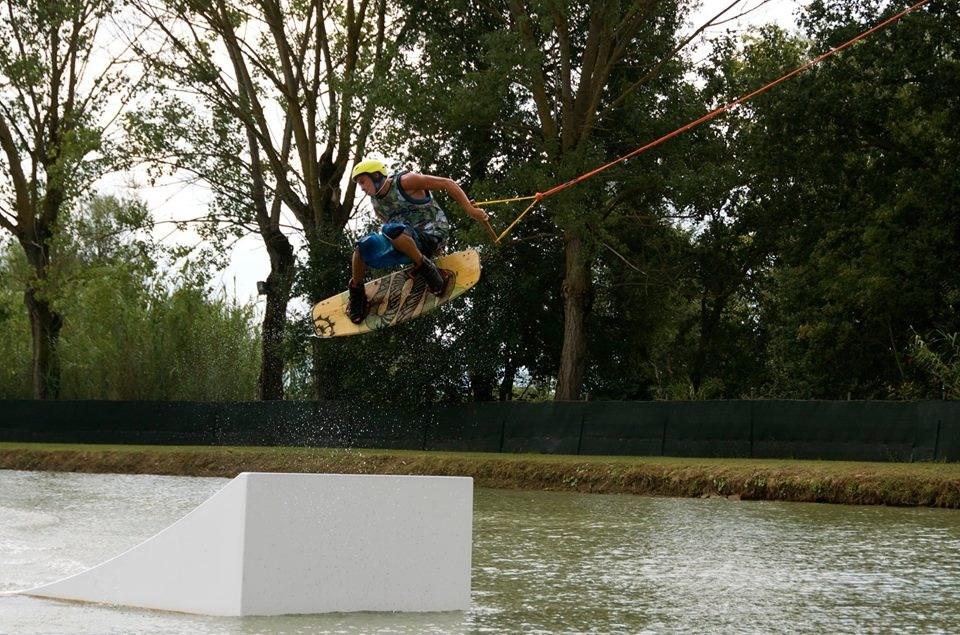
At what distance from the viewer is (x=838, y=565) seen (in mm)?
9109

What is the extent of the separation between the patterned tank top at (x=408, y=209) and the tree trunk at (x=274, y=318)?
766 inches

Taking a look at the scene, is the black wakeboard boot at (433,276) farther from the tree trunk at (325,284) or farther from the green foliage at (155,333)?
the green foliage at (155,333)

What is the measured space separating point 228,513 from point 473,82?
61.9 feet

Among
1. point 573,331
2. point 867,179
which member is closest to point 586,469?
point 573,331

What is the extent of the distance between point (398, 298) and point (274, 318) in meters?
19.1

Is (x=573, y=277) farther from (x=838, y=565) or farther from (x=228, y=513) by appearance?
(x=228, y=513)

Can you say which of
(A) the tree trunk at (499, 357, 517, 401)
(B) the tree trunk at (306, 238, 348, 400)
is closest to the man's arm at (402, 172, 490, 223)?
(B) the tree trunk at (306, 238, 348, 400)

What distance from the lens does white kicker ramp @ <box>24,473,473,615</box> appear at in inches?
256

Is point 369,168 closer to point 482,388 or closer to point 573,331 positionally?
point 573,331

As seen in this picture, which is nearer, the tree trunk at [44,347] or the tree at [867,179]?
the tree at [867,179]

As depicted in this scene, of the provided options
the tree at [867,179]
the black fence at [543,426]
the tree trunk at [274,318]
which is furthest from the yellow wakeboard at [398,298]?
the tree trunk at [274,318]

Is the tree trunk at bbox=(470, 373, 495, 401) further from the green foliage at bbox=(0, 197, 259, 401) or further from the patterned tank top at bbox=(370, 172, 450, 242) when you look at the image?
the patterned tank top at bbox=(370, 172, 450, 242)

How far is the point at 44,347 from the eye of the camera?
112 feet

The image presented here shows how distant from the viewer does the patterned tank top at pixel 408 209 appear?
35.1 ft
